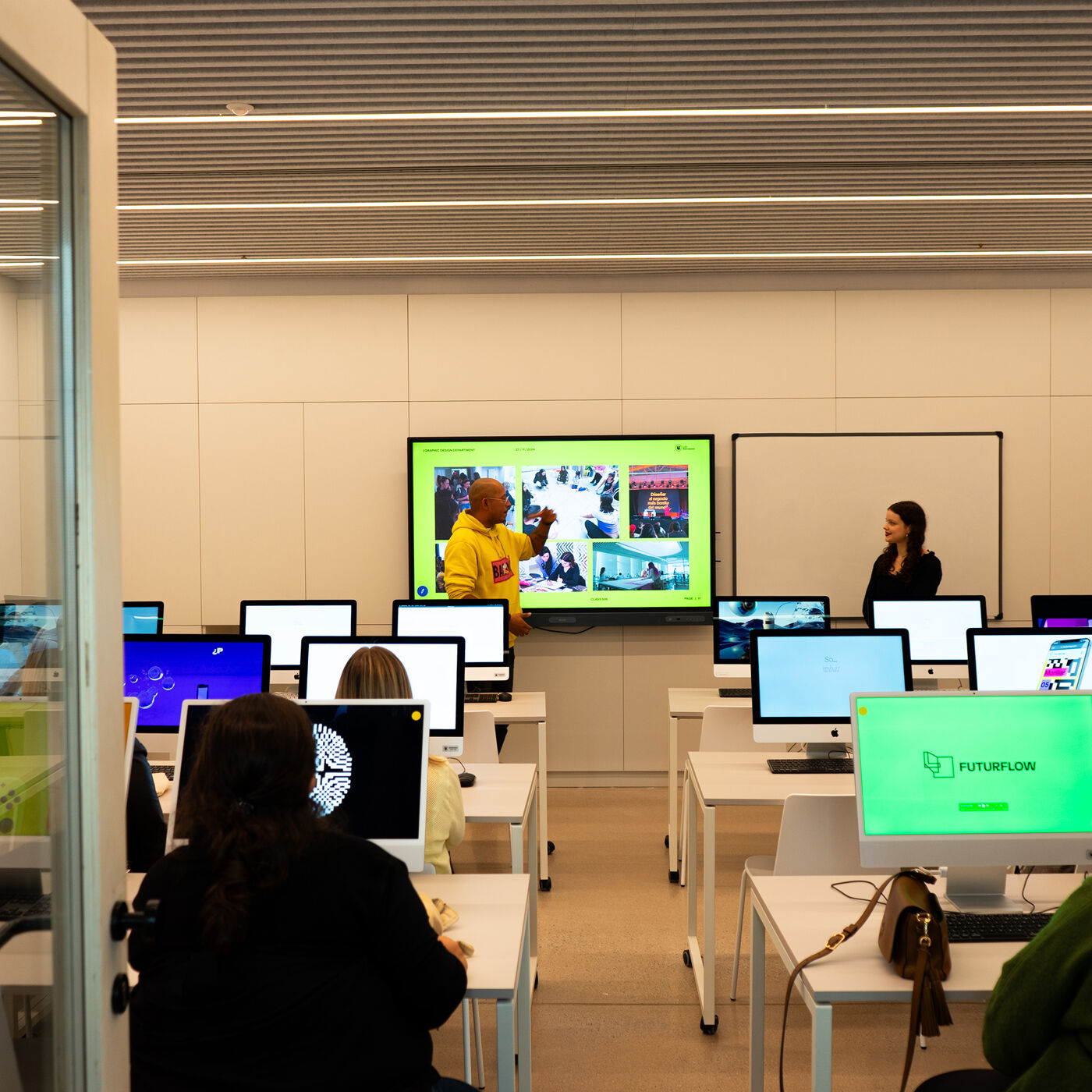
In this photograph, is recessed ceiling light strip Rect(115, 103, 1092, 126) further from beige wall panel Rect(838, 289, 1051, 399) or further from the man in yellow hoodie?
beige wall panel Rect(838, 289, 1051, 399)

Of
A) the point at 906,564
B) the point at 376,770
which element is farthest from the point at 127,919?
the point at 906,564

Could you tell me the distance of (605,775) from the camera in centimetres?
606

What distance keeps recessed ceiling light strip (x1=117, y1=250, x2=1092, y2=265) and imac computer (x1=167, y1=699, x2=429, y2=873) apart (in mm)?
3829

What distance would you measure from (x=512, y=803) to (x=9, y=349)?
214cm

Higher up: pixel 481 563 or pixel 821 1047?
pixel 481 563

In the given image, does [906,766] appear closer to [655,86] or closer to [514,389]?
[655,86]

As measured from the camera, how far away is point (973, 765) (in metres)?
2.16

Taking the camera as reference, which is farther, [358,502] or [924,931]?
[358,502]

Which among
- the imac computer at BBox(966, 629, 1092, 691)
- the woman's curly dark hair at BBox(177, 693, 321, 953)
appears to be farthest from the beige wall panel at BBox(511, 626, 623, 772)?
the woman's curly dark hair at BBox(177, 693, 321, 953)

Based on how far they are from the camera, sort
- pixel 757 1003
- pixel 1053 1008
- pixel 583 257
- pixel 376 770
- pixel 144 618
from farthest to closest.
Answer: pixel 583 257, pixel 144 618, pixel 757 1003, pixel 376 770, pixel 1053 1008

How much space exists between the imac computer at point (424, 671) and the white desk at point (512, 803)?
0.14 meters

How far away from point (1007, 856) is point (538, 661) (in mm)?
4013

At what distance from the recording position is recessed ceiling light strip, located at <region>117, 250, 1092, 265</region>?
5.56 metres

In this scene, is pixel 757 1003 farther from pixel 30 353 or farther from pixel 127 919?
pixel 30 353
